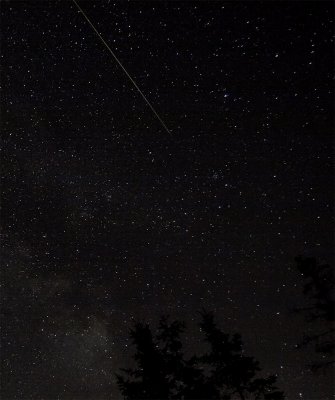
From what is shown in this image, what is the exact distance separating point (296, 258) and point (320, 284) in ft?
2.86

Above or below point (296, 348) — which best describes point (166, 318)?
above

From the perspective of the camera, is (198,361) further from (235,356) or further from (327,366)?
(327,366)

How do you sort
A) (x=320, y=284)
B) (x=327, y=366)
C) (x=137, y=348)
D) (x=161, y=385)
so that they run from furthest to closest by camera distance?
(x=137, y=348) → (x=161, y=385) → (x=320, y=284) → (x=327, y=366)

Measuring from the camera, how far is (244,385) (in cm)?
1217

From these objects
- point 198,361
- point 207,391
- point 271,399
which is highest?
point 198,361

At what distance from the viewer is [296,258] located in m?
10.3

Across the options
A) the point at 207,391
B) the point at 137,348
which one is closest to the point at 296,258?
the point at 207,391

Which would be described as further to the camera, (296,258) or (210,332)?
(210,332)

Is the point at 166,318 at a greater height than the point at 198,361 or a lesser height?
greater

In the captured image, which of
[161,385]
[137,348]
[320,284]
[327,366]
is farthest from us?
[137,348]

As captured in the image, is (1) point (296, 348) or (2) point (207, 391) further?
(2) point (207, 391)

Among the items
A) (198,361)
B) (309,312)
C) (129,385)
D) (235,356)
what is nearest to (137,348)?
(129,385)

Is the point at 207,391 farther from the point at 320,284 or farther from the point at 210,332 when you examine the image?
the point at 320,284

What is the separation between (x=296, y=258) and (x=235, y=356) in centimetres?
412
